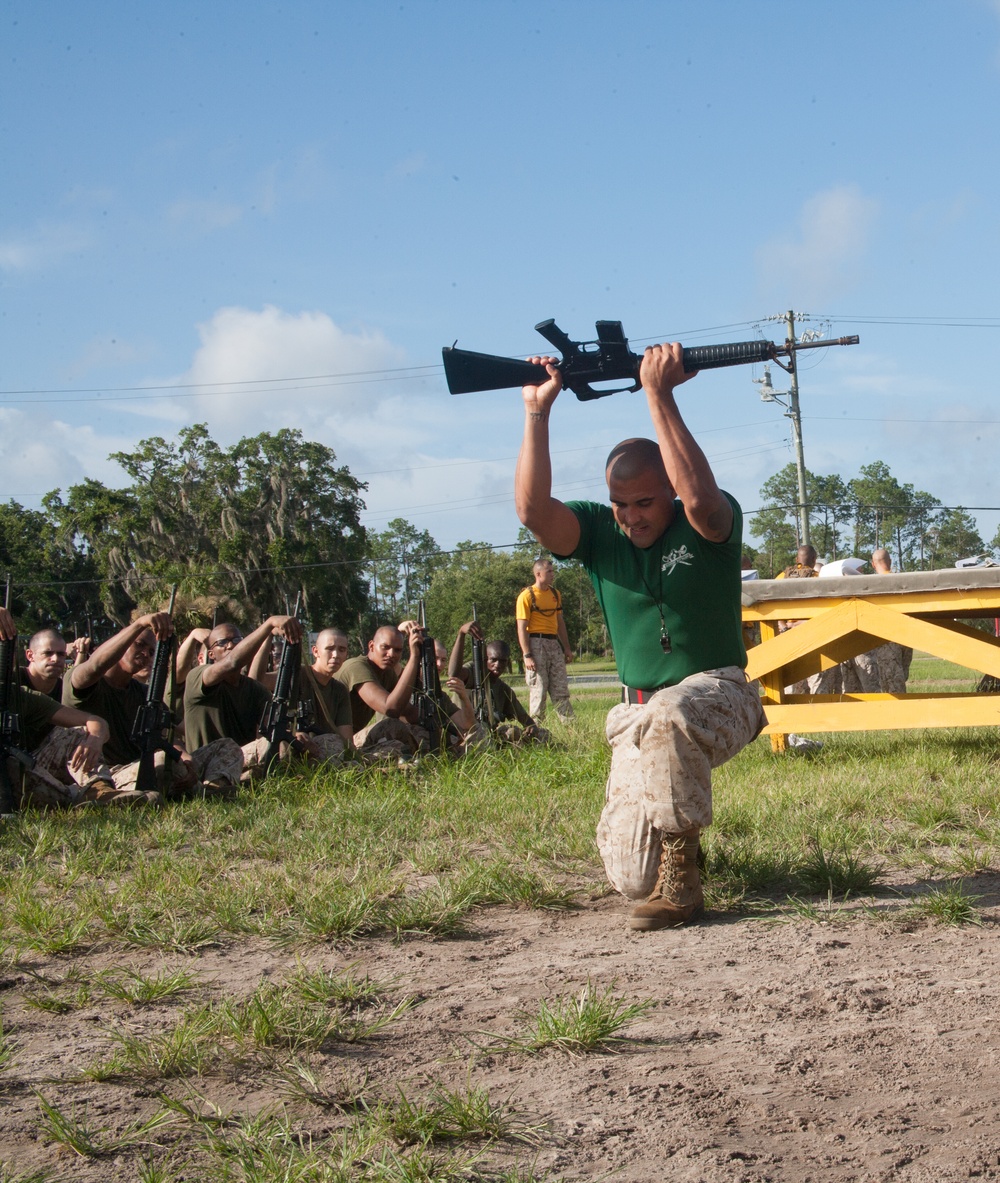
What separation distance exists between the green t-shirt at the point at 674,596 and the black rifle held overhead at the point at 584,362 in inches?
20.9

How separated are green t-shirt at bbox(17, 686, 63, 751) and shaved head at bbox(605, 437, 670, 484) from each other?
4.32 m

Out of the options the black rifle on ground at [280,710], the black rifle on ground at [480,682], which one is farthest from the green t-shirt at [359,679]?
the black rifle on ground at [280,710]

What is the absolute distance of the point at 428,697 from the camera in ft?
30.7

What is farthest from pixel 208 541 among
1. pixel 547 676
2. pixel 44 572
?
pixel 547 676

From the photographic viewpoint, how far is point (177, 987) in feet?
11.8

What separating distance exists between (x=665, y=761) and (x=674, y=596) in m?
0.64

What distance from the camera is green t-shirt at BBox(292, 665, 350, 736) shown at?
866 cm

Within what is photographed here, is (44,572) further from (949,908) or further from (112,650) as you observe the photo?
(949,908)

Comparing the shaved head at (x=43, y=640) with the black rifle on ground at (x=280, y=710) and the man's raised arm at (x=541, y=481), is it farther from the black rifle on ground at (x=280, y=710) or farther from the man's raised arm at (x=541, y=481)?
the man's raised arm at (x=541, y=481)

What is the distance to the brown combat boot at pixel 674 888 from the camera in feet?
13.7

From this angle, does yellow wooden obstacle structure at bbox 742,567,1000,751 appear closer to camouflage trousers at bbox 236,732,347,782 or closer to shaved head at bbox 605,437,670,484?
camouflage trousers at bbox 236,732,347,782

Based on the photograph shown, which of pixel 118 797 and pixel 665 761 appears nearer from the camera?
pixel 665 761

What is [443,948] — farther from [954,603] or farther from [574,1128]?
[954,603]

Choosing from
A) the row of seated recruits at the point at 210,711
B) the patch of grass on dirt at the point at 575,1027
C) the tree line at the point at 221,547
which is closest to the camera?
the patch of grass on dirt at the point at 575,1027
